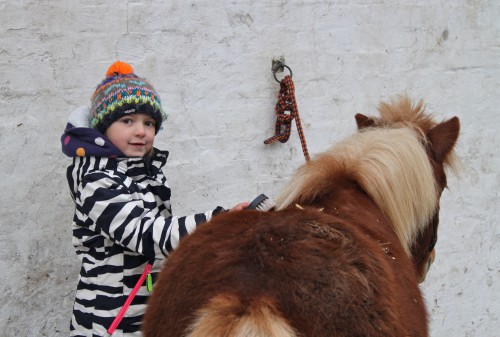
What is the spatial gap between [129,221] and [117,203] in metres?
0.08

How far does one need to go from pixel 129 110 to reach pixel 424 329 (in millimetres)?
1326

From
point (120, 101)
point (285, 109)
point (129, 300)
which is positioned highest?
point (120, 101)

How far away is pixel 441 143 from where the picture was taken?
2484 millimetres

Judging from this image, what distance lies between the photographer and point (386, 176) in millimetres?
2117

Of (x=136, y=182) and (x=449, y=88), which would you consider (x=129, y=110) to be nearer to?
(x=136, y=182)

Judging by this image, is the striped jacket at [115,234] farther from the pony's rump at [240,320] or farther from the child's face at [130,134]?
the pony's rump at [240,320]

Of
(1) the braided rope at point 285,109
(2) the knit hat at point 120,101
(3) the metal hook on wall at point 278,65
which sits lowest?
(1) the braided rope at point 285,109

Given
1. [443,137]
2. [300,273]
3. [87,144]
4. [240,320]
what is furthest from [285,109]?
[240,320]

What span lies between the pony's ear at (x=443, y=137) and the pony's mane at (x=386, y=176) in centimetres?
15

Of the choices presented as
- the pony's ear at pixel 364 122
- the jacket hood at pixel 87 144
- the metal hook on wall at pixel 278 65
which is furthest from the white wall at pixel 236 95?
the jacket hood at pixel 87 144

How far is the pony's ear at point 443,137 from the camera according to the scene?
2477 millimetres

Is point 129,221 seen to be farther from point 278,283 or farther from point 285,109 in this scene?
point 285,109

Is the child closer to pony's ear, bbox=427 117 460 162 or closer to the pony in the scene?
the pony

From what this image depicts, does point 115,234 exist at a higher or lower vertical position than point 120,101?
lower
